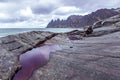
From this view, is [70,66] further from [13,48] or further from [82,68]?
[13,48]

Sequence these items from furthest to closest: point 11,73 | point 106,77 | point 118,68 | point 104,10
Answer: point 104,10 → point 11,73 → point 118,68 → point 106,77

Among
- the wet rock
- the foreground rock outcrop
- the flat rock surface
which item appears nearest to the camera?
the flat rock surface

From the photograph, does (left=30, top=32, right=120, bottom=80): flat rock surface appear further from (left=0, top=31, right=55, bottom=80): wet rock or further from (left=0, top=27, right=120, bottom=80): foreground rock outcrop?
(left=0, top=31, right=55, bottom=80): wet rock

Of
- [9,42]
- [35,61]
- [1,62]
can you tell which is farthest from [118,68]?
[9,42]

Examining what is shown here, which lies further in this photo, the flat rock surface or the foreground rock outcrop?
the foreground rock outcrop

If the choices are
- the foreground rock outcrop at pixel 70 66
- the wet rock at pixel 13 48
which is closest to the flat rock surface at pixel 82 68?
the foreground rock outcrop at pixel 70 66

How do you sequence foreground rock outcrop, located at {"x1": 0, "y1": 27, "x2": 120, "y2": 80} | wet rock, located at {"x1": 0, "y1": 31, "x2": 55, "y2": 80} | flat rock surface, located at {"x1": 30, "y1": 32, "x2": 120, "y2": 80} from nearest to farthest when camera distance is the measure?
flat rock surface, located at {"x1": 30, "y1": 32, "x2": 120, "y2": 80} < foreground rock outcrop, located at {"x1": 0, "y1": 27, "x2": 120, "y2": 80} < wet rock, located at {"x1": 0, "y1": 31, "x2": 55, "y2": 80}

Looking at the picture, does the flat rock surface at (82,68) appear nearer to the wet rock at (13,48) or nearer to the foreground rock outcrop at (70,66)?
the foreground rock outcrop at (70,66)

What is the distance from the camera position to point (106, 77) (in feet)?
31.1

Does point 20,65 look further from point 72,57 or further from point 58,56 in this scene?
point 72,57

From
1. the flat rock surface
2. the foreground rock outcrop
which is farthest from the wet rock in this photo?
the flat rock surface

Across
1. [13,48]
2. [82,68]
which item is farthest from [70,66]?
[13,48]

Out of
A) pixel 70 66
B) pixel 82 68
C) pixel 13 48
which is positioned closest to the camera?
pixel 82 68

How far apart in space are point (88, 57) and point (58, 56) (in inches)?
86.8
